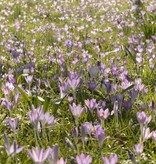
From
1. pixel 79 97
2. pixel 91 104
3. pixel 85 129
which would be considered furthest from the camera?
pixel 79 97

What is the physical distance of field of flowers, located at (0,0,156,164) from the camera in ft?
6.95

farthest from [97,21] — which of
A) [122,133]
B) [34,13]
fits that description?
[122,133]

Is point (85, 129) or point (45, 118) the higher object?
point (45, 118)

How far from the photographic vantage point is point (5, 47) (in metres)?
5.84

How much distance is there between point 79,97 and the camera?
3.22 metres

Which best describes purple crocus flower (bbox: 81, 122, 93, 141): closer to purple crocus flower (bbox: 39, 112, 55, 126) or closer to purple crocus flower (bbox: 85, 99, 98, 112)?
purple crocus flower (bbox: 39, 112, 55, 126)

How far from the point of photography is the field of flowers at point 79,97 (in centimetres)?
212

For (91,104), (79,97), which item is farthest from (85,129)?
(79,97)

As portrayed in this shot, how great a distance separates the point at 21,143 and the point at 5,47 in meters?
3.72

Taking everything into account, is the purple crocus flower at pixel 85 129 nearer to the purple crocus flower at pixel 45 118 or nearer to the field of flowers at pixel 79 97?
the field of flowers at pixel 79 97

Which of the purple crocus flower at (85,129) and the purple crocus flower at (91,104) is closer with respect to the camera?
the purple crocus flower at (85,129)

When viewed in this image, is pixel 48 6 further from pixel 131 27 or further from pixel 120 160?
pixel 120 160

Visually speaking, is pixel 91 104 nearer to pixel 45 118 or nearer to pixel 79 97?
pixel 45 118

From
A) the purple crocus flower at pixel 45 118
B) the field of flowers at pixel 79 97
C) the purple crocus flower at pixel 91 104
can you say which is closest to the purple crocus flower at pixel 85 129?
the field of flowers at pixel 79 97
